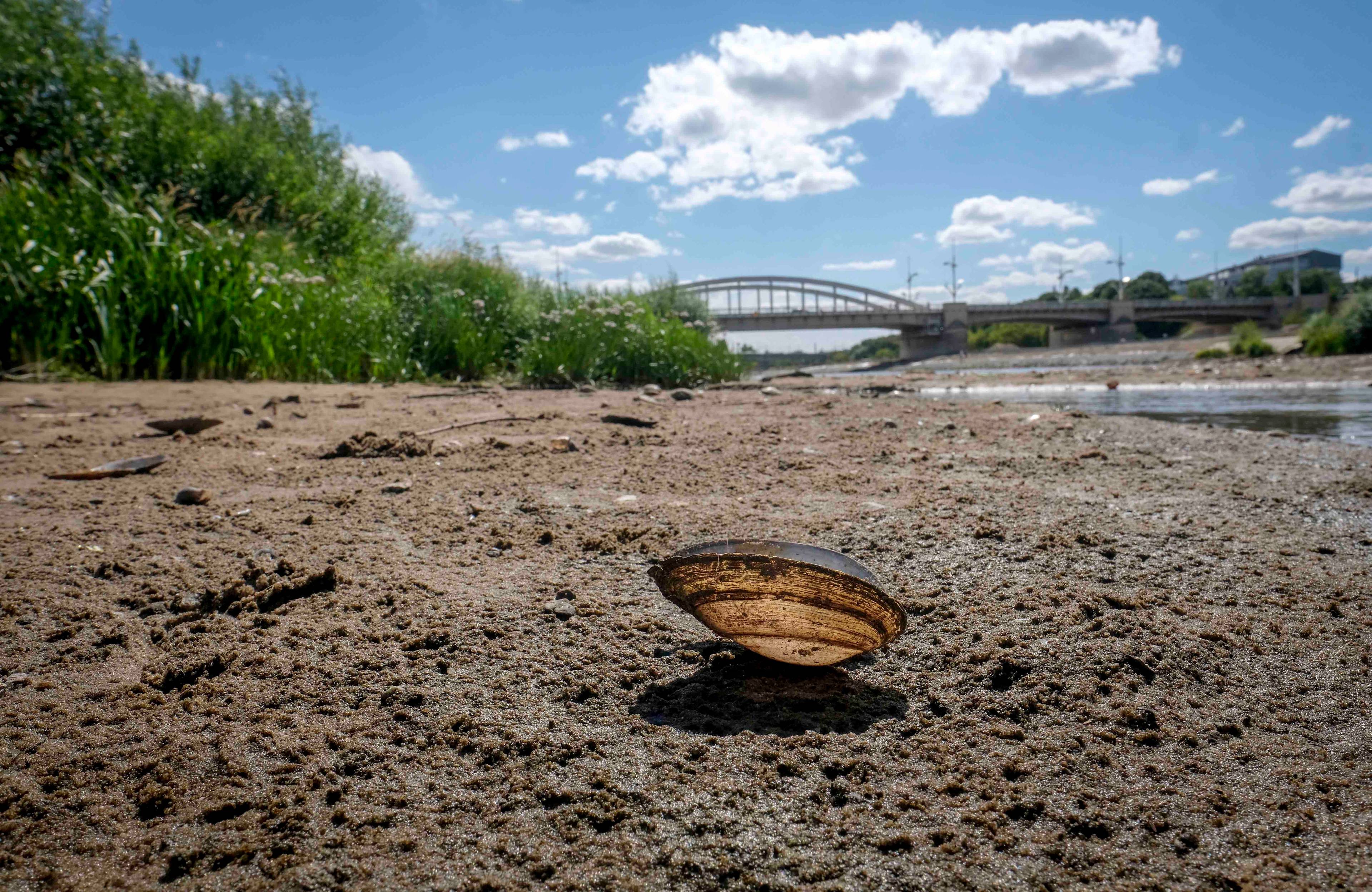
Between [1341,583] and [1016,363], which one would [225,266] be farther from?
[1016,363]

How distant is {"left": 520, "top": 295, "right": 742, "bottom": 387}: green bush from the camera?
33.9ft

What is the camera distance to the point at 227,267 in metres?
8.57

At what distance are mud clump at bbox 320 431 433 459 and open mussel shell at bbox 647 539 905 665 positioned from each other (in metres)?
2.96

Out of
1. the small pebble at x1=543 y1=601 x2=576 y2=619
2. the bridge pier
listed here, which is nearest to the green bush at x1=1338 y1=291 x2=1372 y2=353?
the small pebble at x1=543 y1=601 x2=576 y2=619

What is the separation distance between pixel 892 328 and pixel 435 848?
64061 millimetres

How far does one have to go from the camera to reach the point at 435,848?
4.16 ft

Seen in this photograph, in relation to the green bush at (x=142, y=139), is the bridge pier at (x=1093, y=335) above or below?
below

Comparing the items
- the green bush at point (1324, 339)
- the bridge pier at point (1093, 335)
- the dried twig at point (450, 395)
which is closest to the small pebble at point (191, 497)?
the dried twig at point (450, 395)

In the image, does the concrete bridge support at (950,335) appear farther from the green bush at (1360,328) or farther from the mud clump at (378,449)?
the mud clump at (378,449)

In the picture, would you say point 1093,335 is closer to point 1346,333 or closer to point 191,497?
point 1346,333

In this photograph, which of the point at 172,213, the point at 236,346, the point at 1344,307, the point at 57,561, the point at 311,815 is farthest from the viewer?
the point at 1344,307

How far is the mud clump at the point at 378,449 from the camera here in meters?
4.38

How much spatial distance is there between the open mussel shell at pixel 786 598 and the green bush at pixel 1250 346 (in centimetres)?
2531

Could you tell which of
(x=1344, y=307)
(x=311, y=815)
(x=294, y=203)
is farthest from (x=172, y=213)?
(x=1344, y=307)
